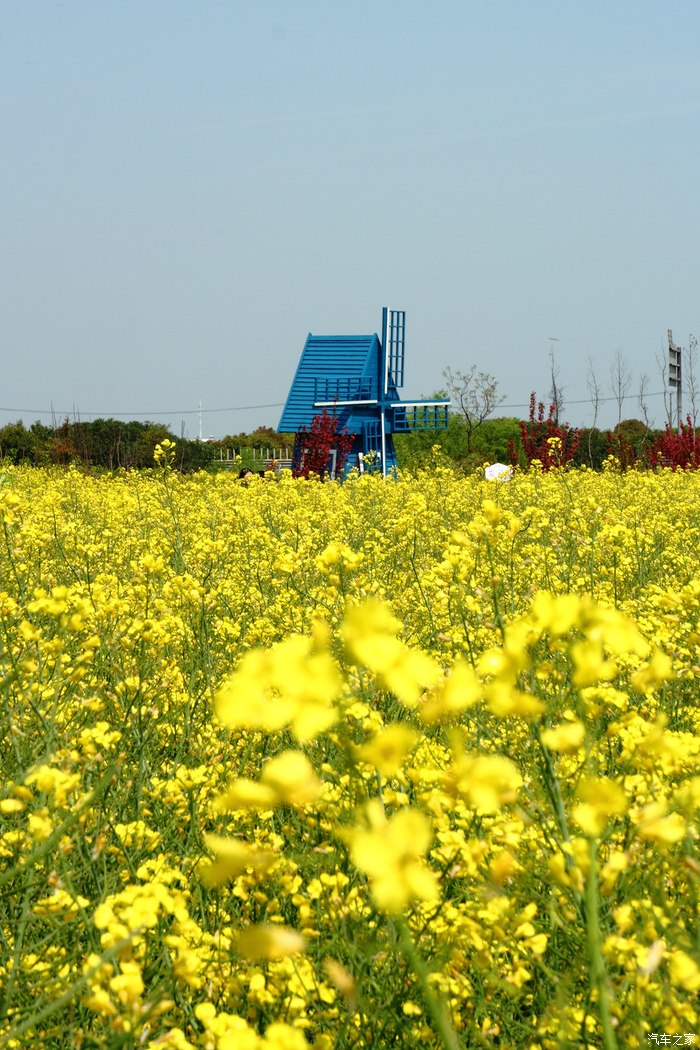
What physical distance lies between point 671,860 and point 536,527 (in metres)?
4.59

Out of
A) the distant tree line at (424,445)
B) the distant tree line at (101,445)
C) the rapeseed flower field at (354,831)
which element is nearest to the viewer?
the rapeseed flower field at (354,831)

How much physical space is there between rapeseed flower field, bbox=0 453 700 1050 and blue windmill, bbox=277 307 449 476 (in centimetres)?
2217

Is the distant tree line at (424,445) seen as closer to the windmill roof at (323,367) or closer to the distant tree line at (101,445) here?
the distant tree line at (101,445)

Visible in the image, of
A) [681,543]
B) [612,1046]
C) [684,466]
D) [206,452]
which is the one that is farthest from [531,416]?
[612,1046]

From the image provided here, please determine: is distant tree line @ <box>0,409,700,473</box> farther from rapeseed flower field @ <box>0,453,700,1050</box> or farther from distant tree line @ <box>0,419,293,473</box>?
rapeseed flower field @ <box>0,453,700,1050</box>

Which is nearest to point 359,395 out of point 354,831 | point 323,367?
point 323,367

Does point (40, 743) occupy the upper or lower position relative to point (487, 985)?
upper

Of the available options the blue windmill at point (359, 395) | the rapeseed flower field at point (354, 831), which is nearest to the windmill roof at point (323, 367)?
the blue windmill at point (359, 395)

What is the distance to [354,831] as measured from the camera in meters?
0.89

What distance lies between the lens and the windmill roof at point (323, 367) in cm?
2703

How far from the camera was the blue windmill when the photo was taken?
2681cm

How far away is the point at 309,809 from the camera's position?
7.84 ft

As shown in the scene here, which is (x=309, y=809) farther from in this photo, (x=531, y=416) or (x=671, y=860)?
(x=531, y=416)

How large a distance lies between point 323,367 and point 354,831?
91.5ft
